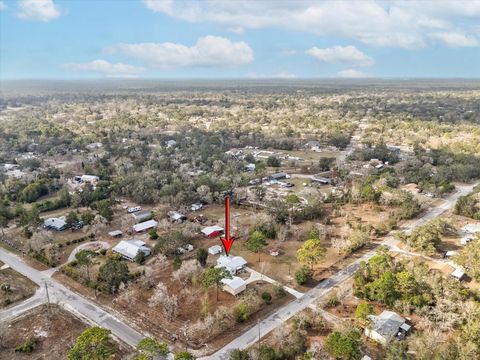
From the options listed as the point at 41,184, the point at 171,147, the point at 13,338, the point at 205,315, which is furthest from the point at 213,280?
the point at 171,147

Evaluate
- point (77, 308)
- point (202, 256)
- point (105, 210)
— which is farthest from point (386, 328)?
point (105, 210)

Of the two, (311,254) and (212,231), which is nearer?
(311,254)

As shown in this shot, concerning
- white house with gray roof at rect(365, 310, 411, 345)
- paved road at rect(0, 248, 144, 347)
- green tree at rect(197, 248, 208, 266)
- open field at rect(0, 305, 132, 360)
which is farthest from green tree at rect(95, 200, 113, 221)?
white house with gray roof at rect(365, 310, 411, 345)

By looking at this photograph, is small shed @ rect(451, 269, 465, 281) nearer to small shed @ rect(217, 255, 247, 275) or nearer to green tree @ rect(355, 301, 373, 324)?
green tree @ rect(355, 301, 373, 324)

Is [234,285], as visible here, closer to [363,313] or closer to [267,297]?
[267,297]

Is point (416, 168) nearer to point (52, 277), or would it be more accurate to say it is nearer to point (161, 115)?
point (52, 277)

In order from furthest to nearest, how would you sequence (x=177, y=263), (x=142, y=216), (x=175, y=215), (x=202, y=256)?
1. (x=142, y=216)
2. (x=175, y=215)
3. (x=202, y=256)
4. (x=177, y=263)
